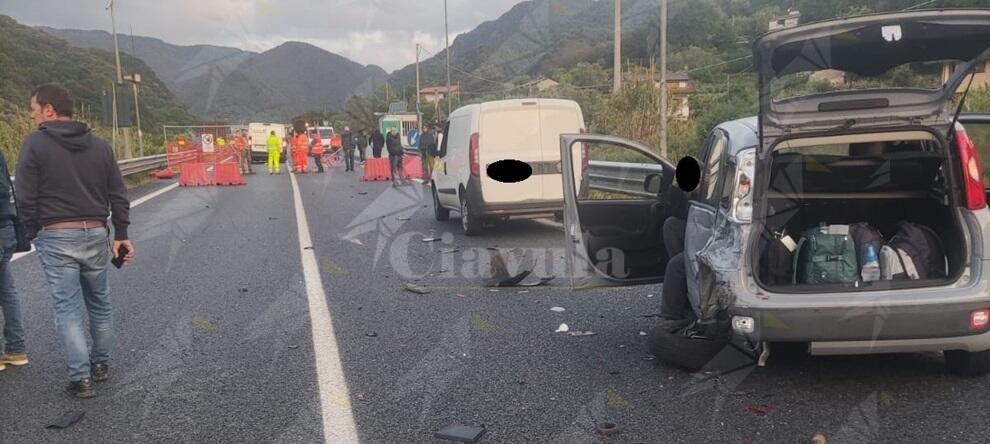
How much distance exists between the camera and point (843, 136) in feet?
13.7

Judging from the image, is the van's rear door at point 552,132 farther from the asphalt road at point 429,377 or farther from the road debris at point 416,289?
the road debris at point 416,289

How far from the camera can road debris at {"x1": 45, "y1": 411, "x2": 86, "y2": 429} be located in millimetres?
3997

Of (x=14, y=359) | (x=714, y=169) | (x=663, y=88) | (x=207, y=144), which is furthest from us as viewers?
(x=207, y=144)

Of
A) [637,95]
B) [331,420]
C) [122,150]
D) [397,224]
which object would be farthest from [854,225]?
[122,150]

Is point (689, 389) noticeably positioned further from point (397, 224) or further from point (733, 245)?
point (397, 224)

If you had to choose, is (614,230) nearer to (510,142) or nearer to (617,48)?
(510,142)

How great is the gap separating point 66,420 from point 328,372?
56.9 inches

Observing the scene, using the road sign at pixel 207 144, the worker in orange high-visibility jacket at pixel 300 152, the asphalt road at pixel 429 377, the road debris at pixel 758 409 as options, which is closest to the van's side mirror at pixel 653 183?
the asphalt road at pixel 429 377

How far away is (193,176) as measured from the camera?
22.9 m

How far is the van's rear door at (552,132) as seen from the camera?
10.7m

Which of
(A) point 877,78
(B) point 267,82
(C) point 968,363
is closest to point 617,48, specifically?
(A) point 877,78

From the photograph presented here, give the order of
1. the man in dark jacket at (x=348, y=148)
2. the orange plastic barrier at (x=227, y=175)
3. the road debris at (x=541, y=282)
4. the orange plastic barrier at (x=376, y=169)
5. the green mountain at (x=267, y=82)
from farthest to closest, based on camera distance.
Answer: the green mountain at (x=267, y=82) < the man in dark jacket at (x=348, y=148) < the orange plastic barrier at (x=376, y=169) < the orange plastic barrier at (x=227, y=175) < the road debris at (x=541, y=282)

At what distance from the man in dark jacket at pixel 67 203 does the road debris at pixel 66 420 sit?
0.88 feet

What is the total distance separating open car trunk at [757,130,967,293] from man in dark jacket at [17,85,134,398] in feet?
12.7
